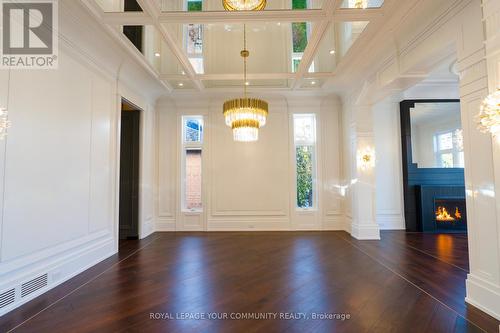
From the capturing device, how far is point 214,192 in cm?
654

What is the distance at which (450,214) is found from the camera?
6227 mm

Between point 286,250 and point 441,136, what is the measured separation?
507 cm

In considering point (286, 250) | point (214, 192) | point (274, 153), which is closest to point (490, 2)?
point (286, 250)

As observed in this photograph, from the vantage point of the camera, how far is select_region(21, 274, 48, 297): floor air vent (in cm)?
271

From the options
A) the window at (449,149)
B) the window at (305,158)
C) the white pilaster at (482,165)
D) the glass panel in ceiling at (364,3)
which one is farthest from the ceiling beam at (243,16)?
the window at (449,149)

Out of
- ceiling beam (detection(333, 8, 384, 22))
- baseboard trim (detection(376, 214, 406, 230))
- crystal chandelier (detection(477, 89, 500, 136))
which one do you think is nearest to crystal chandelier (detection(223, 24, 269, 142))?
ceiling beam (detection(333, 8, 384, 22))

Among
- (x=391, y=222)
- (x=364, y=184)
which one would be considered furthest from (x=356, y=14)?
(x=391, y=222)

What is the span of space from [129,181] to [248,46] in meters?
4.41

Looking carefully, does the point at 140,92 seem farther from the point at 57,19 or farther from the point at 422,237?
the point at 422,237

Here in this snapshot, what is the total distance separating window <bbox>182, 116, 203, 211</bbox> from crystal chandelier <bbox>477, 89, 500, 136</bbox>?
18.6 feet

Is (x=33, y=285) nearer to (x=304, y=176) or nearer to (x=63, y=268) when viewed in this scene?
(x=63, y=268)

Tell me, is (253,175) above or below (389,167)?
below

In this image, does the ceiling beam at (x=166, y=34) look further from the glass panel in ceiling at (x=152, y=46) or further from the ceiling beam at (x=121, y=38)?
the ceiling beam at (x=121, y=38)

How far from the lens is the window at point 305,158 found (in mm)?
6641
